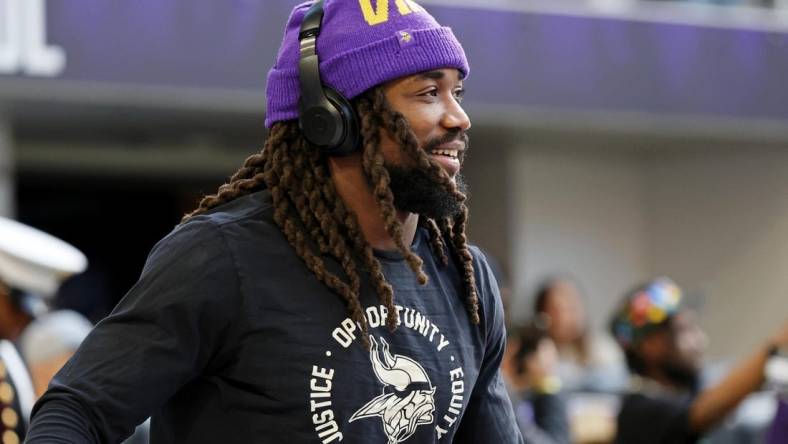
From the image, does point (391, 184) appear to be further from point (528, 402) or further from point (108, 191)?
point (108, 191)

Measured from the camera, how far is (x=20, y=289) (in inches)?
156

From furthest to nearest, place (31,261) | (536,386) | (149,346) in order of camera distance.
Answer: (536,386) → (31,261) → (149,346)

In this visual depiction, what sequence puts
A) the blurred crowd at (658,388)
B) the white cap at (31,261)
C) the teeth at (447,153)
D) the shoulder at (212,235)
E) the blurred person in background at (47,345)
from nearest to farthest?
the shoulder at (212,235) → the teeth at (447,153) → the white cap at (31,261) → the blurred crowd at (658,388) → the blurred person in background at (47,345)

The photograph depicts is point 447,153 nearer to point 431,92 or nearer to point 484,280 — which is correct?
point 431,92

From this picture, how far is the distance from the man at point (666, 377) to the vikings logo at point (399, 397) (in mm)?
2063

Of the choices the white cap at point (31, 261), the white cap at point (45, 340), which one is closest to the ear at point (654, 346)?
the white cap at point (45, 340)

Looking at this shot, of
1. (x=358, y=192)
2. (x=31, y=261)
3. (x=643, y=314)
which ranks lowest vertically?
(x=643, y=314)

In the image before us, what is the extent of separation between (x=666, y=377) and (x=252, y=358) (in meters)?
3.14

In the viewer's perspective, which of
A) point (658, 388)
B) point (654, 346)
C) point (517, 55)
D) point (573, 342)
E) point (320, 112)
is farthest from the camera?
point (573, 342)

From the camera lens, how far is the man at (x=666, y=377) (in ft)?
14.1

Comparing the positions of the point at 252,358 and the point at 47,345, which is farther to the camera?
the point at 47,345

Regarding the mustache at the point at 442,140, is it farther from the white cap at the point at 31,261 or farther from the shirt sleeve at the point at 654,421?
the shirt sleeve at the point at 654,421

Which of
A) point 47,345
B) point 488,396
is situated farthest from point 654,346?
point 488,396

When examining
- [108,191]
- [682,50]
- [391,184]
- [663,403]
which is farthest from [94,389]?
[108,191]
